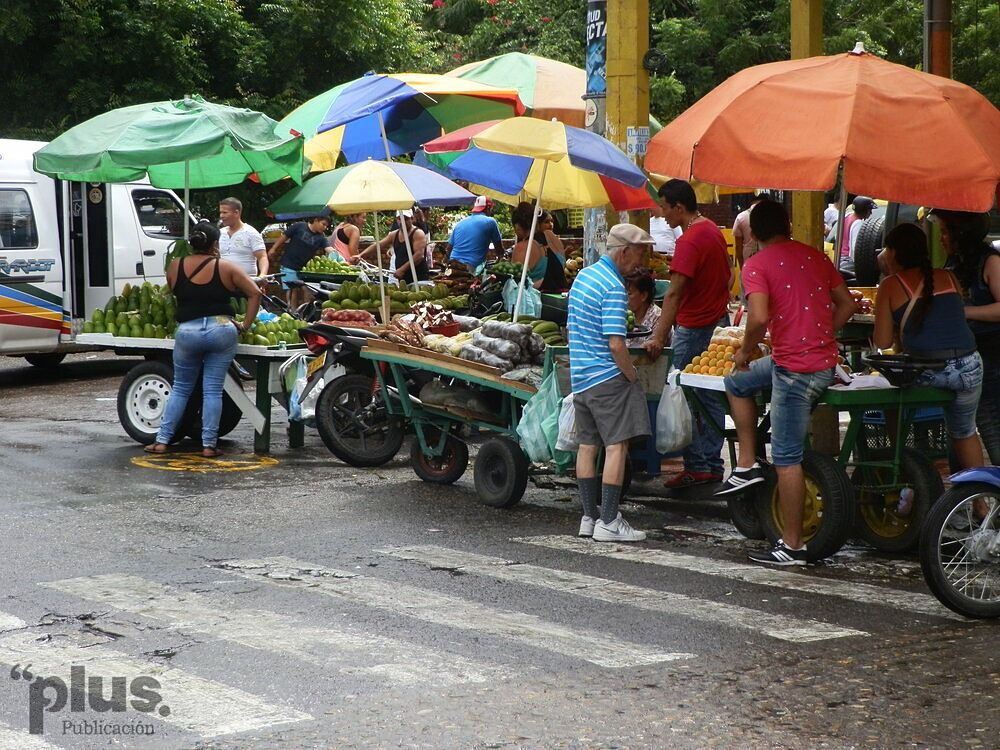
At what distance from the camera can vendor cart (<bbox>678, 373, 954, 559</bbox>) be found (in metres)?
7.86

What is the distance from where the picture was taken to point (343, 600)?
7.10 metres

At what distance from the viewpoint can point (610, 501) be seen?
28.3 ft

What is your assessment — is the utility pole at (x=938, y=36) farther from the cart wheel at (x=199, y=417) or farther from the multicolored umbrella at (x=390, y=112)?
the cart wheel at (x=199, y=417)

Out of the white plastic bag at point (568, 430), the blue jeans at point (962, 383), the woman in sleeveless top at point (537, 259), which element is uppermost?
the woman in sleeveless top at point (537, 259)

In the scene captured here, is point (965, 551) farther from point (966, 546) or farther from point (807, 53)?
point (807, 53)

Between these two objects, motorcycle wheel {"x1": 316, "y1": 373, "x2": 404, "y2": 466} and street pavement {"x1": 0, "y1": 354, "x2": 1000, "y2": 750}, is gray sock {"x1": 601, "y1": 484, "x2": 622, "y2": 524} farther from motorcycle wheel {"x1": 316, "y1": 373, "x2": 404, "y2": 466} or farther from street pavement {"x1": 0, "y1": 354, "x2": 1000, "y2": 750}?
motorcycle wheel {"x1": 316, "y1": 373, "x2": 404, "y2": 466}

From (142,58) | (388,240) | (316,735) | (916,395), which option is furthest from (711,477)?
(142,58)

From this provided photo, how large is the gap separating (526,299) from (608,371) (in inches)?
136

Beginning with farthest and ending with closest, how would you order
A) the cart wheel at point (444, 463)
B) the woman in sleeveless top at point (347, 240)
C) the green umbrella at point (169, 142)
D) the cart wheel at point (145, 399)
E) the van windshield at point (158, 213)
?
1. the woman in sleeveless top at point (347, 240)
2. the van windshield at point (158, 213)
3. the cart wheel at point (145, 399)
4. the green umbrella at point (169, 142)
5. the cart wheel at point (444, 463)

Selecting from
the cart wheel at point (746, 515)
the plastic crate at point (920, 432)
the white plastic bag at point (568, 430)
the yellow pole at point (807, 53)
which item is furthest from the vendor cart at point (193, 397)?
the plastic crate at point (920, 432)

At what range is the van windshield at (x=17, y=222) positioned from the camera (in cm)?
1563

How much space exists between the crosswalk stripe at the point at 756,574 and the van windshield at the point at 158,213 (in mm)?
9941

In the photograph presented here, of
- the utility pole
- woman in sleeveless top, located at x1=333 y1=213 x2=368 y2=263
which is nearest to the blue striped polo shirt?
the utility pole

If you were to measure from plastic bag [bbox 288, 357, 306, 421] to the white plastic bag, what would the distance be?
10.3ft
